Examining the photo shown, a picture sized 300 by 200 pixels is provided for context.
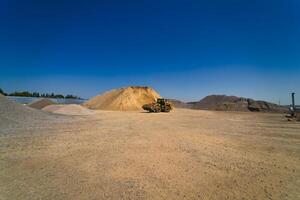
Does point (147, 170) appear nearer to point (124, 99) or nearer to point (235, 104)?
point (124, 99)

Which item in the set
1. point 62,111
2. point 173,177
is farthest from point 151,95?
point 173,177

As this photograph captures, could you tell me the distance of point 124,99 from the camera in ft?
106

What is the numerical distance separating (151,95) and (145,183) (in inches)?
1287

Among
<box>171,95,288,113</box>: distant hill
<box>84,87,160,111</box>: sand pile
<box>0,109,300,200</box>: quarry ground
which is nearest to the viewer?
<box>0,109,300,200</box>: quarry ground

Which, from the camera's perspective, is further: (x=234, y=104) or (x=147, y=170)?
(x=234, y=104)

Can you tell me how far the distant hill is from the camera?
3057cm

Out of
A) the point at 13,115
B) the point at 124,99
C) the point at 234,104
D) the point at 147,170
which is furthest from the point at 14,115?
the point at 234,104

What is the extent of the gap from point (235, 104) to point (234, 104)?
0.15 meters

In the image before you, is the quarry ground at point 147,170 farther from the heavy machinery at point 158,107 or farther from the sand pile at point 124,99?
the sand pile at point 124,99

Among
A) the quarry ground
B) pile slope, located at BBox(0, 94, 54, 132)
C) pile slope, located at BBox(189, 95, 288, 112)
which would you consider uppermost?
pile slope, located at BBox(189, 95, 288, 112)

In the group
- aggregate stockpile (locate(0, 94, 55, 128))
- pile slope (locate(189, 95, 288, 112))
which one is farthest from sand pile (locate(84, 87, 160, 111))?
aggregate stockpile (locate(0, 94, 55, 128))

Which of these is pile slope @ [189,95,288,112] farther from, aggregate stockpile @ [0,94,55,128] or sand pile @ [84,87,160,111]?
aggregate stockpile @ [0,94,55,128]

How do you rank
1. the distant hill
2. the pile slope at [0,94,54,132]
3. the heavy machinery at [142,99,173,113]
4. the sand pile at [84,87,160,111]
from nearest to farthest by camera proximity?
the pile slope at [0,94,54,132]
the heavy machinery at [142,99,173,113]
the distant hill
the sand pile at [84,87,160,111]

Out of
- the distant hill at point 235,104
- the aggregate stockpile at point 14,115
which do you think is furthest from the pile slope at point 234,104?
the aggregate stockpile at point 14,115
